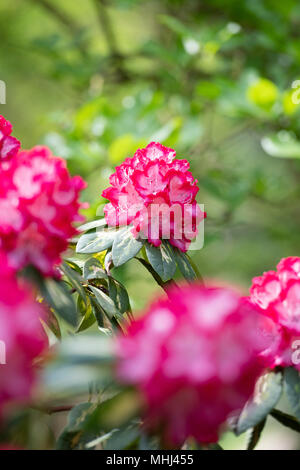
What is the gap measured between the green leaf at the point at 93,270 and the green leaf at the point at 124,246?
0.03 meters

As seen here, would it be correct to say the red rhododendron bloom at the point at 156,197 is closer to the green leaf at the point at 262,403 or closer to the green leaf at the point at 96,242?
the green leaf at the point at 96,242

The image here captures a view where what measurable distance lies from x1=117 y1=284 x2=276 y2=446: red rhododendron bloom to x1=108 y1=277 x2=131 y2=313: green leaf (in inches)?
9.6

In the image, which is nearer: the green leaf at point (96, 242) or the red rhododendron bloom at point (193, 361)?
the red rhododendron bloom at point (193, 361)

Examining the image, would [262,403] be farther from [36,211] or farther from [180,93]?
[180,93]

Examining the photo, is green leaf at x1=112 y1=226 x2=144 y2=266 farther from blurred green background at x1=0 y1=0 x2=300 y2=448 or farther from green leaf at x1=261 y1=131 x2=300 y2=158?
green leaf at x1=261 y1=131 x2=300 y2=158

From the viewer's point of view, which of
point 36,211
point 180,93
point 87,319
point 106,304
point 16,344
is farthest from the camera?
point 180,93

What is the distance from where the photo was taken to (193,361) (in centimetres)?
30

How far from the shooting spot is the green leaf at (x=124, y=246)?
1.73ft


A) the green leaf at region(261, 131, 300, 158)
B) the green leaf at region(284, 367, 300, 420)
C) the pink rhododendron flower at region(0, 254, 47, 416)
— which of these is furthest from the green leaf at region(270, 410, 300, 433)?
the green leaf at region(261, 131, 300, 158)

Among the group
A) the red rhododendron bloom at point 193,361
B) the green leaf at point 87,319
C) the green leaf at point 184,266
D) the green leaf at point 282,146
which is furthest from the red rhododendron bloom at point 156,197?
the green leaf at point 282,146

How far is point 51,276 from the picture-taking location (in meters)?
0.42

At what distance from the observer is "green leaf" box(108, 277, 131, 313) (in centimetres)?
57

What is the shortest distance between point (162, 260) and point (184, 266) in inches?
1.2

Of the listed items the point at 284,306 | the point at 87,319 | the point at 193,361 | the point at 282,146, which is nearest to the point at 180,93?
the point at 282,146
